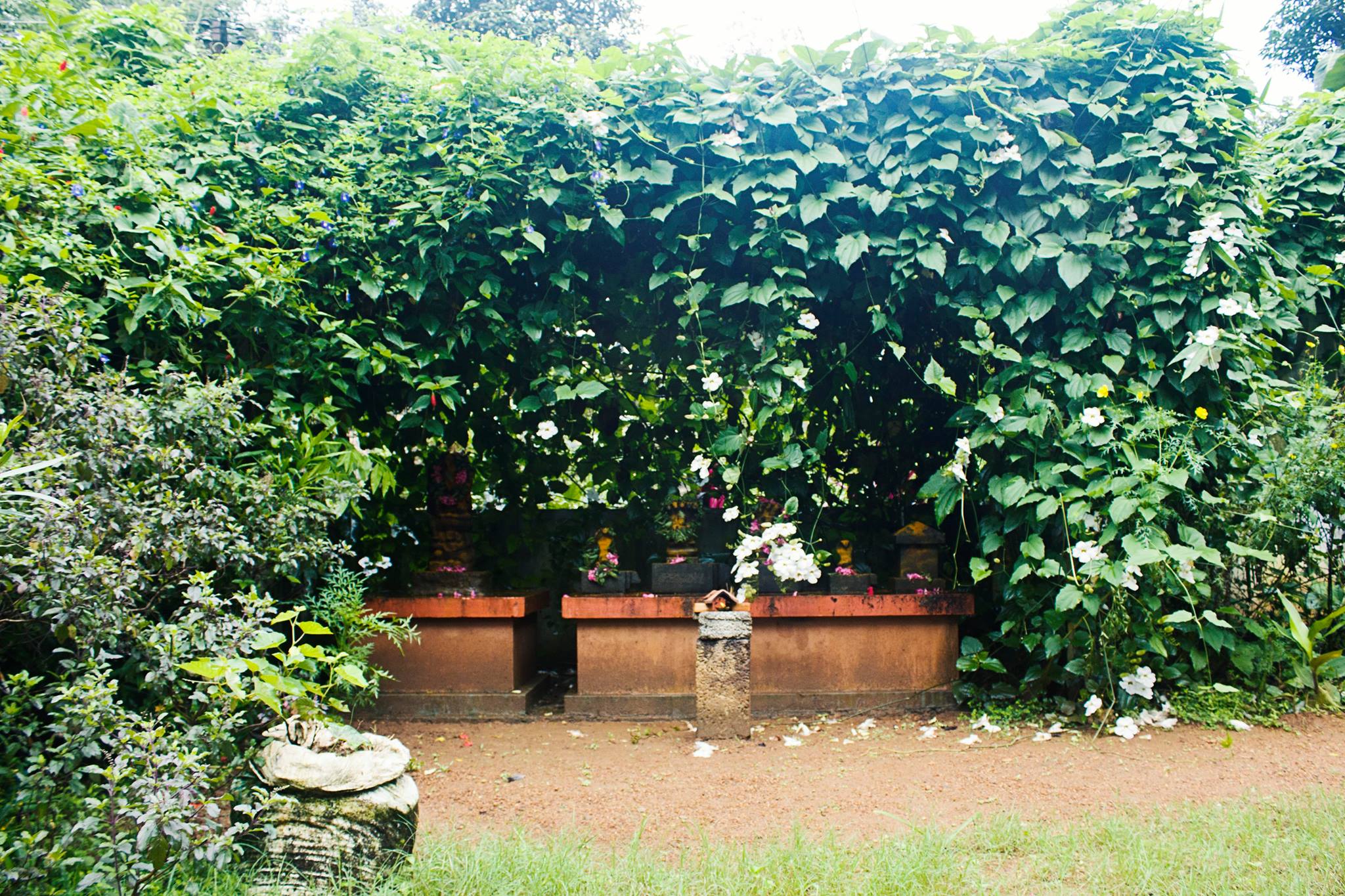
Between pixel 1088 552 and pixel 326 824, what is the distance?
2617mm

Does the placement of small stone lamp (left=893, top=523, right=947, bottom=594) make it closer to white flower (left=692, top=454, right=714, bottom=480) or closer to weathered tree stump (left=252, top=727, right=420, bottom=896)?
white flower (left=692, top=454, right=714, bottom=480)

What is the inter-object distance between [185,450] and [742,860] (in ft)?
6.06

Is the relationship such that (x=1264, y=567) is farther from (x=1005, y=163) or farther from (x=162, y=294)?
(x=162, y=294)

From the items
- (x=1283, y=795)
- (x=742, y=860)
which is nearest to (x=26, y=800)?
(x=742, y=860)

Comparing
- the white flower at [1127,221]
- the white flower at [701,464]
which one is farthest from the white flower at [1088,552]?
the white flower at [701,464]

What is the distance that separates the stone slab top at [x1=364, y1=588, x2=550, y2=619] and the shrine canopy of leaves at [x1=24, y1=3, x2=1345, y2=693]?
73cm

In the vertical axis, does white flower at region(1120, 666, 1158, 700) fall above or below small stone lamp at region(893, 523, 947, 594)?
below

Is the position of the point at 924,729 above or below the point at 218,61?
below

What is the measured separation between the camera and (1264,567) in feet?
11.9

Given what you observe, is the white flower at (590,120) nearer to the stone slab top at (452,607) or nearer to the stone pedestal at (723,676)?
the stone pedestal at (723,676)

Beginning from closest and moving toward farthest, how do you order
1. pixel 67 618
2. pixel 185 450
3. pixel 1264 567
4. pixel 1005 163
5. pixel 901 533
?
pixel 67 618, pixel 185 450, pixel 1005 163, pixel 1264 567, pixel 901 533

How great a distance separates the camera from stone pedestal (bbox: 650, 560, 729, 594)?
13.2 ft

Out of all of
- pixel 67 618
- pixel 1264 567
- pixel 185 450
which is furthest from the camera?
pixel 1264 567

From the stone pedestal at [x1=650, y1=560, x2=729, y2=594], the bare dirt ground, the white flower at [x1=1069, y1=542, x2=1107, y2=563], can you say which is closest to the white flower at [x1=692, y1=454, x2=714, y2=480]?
the stone pedestal at [x1=650, y1=560, x2=729, y2=594]
